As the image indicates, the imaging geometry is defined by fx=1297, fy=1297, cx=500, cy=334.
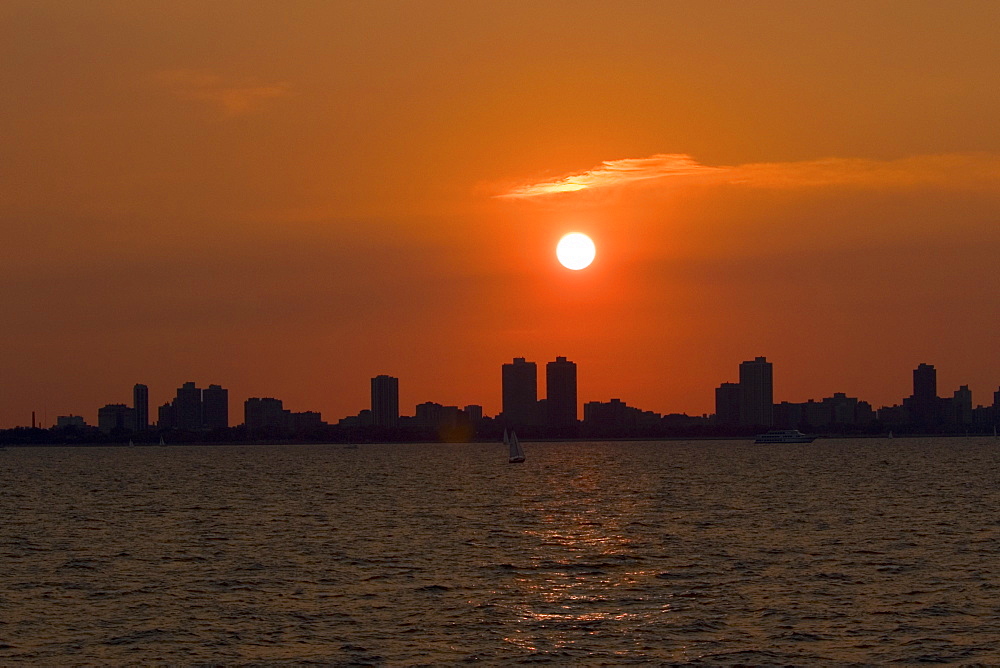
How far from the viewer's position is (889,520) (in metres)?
112

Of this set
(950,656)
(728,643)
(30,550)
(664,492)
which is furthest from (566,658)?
(664,492)

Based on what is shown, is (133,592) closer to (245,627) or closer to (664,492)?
(245,627)

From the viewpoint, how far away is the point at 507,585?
70312 mm

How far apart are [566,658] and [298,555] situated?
39489mm

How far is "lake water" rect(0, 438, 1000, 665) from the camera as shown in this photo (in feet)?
173

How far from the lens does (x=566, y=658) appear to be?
50.4m

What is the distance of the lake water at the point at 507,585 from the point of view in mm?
52719

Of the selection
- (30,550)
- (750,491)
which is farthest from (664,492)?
(30,550)

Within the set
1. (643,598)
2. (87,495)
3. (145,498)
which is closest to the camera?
(643,598)

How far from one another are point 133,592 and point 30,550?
2773 cm

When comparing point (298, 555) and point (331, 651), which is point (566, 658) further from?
point (298, 555)

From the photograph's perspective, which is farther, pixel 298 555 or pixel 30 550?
pixel 30 550

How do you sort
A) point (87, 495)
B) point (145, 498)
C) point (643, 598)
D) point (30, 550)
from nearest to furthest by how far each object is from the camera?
point (643, 598) < point (30, 550) < point (145, 498) < point (87, 495)

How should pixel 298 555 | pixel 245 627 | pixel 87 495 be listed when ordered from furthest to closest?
1. pixel 87 495
2. pixel 298 555
3. pixel 245 627
